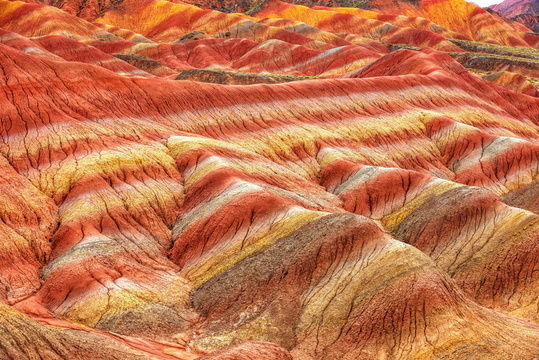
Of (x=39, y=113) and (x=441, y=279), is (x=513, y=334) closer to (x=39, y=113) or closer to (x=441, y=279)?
(x=441, y=279)

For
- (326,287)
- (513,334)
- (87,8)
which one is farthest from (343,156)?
(87,8)

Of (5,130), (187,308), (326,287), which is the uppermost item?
(5,130)

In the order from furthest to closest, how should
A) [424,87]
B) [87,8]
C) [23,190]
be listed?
[87,8] < [424,87] < [23,190]

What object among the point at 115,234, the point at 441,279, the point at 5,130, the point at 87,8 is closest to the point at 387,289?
the point at 441,279

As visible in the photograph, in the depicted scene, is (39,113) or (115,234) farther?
(39,113)

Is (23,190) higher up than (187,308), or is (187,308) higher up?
(23,190)

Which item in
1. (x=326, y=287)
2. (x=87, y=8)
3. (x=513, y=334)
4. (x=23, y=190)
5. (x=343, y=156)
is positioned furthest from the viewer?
(x=87, y=8)

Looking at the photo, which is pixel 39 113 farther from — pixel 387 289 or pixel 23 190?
pixel 387 289
